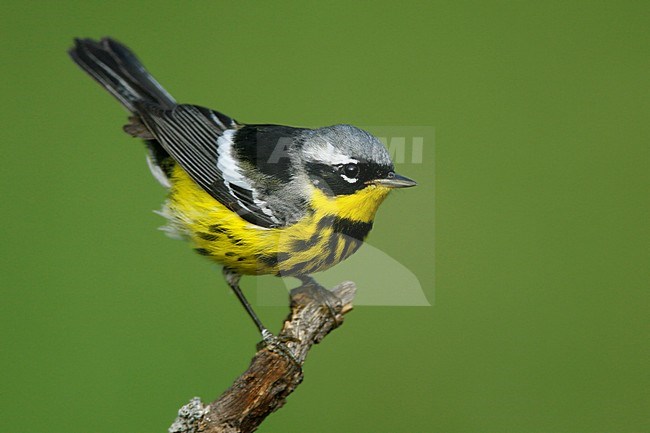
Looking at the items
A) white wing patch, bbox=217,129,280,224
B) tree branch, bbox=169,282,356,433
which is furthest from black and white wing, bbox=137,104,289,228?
tree branch, bbox=169,282,356,433

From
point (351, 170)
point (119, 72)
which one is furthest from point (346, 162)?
point (119, 72)

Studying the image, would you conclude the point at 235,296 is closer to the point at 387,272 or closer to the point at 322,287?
the point at 322,287

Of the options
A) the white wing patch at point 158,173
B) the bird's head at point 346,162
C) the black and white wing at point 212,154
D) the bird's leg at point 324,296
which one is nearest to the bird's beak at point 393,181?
the bird's head at point 346,162

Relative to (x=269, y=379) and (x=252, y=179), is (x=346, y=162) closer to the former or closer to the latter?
(x=252, y=179)

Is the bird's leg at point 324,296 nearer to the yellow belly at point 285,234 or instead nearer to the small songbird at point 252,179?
the small songbird at point 252,179

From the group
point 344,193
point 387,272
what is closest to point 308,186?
point 344,193

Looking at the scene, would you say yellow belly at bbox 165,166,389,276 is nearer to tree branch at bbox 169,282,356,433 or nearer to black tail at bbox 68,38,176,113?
tree branch at bbox 169,282,356,433
